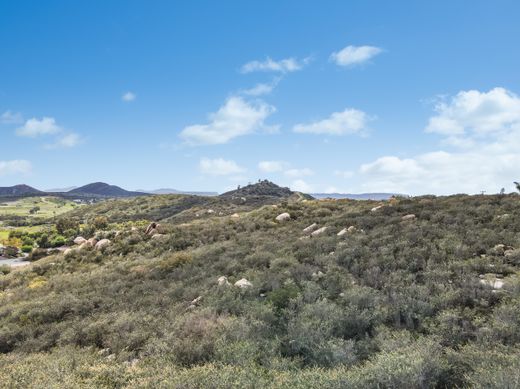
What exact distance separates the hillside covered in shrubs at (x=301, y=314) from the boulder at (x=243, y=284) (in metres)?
0.25

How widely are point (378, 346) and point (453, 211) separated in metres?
A: 13.3

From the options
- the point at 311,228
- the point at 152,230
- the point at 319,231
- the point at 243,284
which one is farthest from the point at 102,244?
the point at 243,284

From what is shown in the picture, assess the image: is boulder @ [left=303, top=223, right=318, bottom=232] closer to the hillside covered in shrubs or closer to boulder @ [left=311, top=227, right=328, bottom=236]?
the hillside covered in shrubs

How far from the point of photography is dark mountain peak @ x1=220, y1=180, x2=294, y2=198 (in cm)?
14812

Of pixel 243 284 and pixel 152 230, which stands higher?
pixel 152 230

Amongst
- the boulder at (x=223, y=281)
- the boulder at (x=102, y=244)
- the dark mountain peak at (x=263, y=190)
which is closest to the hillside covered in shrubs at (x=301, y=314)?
the boulder at (x=223, y=281)

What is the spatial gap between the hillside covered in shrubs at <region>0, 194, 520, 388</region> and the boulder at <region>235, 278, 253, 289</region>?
0.25m

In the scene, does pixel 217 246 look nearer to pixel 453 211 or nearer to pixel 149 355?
pixel 149 355

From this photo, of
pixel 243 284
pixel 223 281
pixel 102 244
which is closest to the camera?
pixel 243 284

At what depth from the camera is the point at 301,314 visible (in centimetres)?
783

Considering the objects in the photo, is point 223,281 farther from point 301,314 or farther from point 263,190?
point 263,190

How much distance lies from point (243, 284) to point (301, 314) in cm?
358

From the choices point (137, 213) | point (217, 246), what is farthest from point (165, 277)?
point (137, 213)

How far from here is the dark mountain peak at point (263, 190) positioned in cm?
14812
